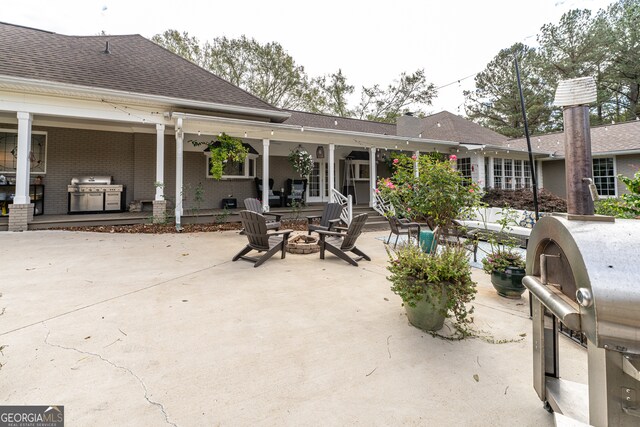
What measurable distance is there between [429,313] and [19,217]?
9.50m

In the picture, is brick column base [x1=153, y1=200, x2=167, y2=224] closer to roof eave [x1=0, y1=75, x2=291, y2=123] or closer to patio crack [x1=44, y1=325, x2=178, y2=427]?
roof eave [x1=0, y1=75, x2=291, y2=123]

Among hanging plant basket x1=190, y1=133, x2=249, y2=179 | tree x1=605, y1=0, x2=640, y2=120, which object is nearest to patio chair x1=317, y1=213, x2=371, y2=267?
hanging plant basket x1=190, y1=133, x2=249, y2=179

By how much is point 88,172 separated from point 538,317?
11.9 meters

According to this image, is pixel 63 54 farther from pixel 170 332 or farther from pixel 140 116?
pixel 170 332

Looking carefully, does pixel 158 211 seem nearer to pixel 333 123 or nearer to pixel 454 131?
pixel 333 123

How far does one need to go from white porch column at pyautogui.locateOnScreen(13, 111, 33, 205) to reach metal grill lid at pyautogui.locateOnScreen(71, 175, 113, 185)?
74.0 inches

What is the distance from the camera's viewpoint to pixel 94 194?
9086 millimetres

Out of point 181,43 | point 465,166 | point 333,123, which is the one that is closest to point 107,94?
point 333,123

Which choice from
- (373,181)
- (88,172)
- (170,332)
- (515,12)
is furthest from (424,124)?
(170,332)

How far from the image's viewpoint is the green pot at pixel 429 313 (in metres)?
2.56

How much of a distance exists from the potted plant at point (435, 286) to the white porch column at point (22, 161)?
9.17 meters

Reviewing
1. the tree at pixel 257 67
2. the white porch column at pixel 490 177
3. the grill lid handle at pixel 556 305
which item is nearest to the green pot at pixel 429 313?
the grill lid handle at pixel 556 305

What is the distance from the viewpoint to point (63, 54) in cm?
871

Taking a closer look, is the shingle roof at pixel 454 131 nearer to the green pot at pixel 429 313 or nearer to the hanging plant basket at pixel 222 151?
the hanging plant basket at pixel 222 151
